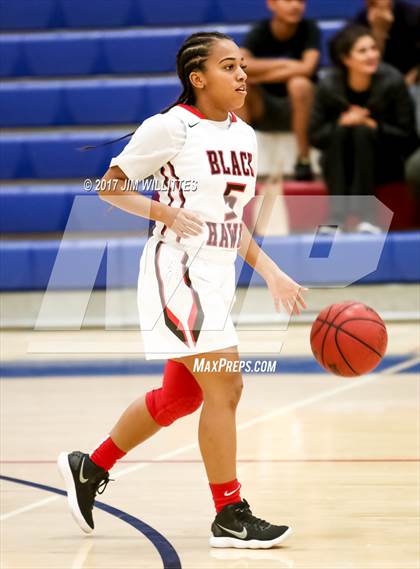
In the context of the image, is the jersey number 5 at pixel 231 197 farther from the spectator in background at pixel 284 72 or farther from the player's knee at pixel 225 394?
the spectator in background at pixel 284 72

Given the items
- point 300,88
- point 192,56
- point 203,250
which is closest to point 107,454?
point 203,250

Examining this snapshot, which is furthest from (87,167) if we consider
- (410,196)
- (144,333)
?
(144,333)

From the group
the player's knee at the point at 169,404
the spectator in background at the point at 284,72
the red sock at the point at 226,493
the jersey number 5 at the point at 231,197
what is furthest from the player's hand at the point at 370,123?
the red sock at the point at 226,493

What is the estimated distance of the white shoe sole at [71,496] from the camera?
355 centimetres

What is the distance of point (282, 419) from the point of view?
5.25 m

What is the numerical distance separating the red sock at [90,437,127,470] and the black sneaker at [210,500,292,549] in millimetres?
415

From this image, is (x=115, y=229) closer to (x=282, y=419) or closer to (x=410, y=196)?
(x=410, y=196)

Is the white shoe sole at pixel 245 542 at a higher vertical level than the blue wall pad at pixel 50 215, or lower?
higher

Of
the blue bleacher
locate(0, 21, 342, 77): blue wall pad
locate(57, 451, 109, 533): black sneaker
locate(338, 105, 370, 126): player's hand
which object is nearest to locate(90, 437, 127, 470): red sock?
locate(57, 451, 109, 533): black sneaker

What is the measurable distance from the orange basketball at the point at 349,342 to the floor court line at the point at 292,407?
1088 mm

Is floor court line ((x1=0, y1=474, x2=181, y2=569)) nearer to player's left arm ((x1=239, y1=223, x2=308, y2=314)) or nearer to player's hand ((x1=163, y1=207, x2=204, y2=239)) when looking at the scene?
player's left arm ((x1=239, y1=223, x2=308, y2=314))

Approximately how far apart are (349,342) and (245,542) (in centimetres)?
73

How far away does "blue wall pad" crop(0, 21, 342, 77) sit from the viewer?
29.7ft

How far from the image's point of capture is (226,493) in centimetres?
343
